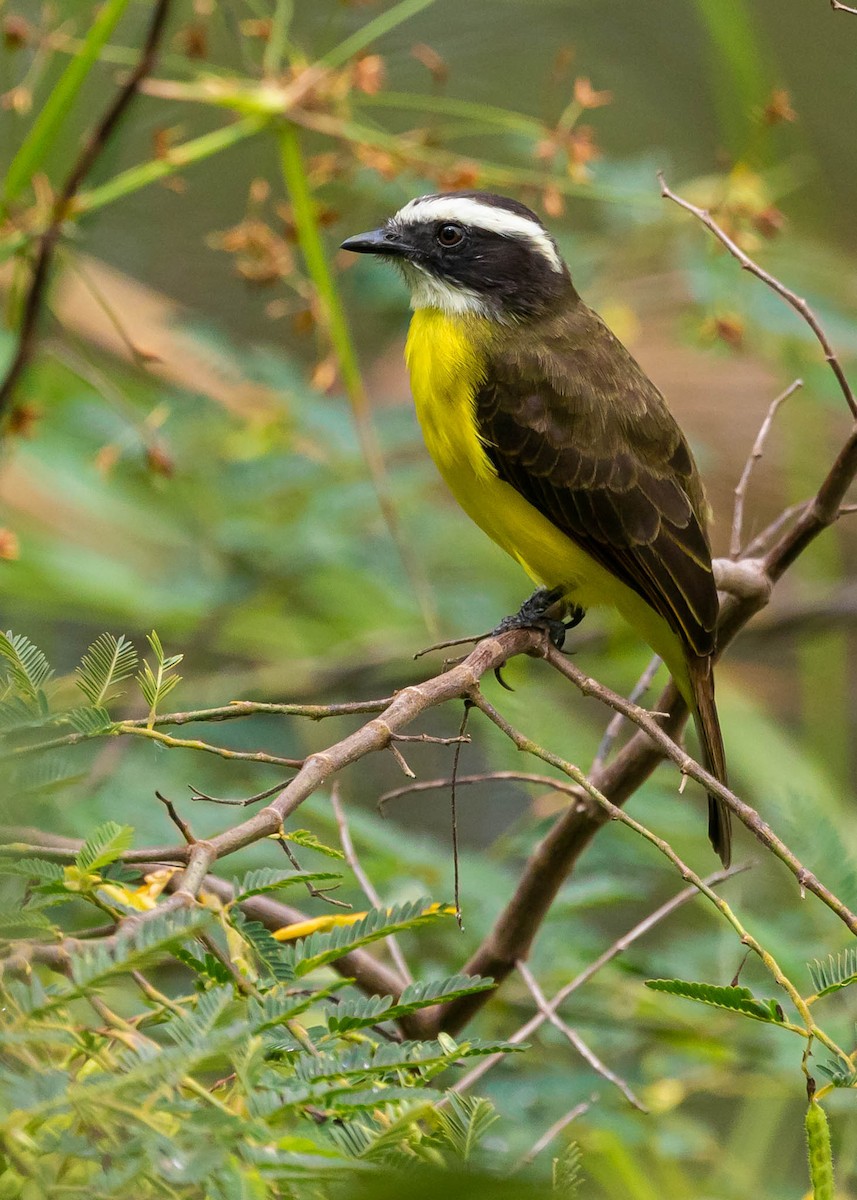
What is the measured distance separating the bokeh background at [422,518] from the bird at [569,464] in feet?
0.68

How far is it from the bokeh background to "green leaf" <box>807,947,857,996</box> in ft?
2.42

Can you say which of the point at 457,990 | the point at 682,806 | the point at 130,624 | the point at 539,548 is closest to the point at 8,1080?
the point at 457,990

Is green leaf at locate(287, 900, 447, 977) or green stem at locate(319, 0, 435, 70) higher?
green stem at locate(319, 0, 435, 70)

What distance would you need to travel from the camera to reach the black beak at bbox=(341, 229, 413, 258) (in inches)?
130

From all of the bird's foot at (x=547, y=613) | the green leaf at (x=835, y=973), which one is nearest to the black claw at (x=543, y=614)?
the bird's foot at (x=547, y=613)

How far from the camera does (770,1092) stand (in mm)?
3096

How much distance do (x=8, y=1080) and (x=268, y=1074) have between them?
9.8 inches

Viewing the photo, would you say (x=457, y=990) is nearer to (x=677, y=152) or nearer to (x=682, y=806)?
(x=682, y=806)

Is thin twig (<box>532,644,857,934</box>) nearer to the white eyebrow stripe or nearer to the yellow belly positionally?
the yellow belly

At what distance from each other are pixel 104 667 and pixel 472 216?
220cm

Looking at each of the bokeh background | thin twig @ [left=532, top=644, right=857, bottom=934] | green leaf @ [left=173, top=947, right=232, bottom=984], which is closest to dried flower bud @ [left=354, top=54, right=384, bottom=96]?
the bokeh background

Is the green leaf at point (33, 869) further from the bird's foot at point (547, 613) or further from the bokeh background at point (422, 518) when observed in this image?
the bird's foot at point (547, 613)

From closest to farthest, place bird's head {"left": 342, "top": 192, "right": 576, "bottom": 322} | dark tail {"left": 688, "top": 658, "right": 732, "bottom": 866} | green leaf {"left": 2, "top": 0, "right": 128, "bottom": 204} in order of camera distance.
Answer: green leaf {"left": 2, "top": 0, "right": 128, "bottom": 204}, dark tail {"left": 688, "top": 658, "right": 732, "bottom": 866}, bird's head {"left": 342, "top": 192, "right": 576, "bottom": 322}

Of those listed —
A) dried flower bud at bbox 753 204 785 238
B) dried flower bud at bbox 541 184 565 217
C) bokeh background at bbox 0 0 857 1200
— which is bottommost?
bokeh background at bbox 0 0 857 1200
